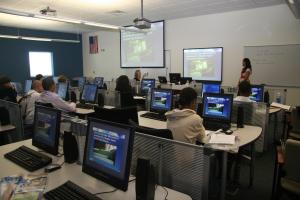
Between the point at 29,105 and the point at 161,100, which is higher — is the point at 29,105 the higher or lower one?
the lower one

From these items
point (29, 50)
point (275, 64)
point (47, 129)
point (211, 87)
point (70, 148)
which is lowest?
point (70, 148)

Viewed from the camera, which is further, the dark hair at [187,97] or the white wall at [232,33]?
the white wall at [232,33]

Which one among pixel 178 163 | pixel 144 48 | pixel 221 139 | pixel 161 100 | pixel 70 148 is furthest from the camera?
pixel 144 48

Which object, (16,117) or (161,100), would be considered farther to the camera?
(161,100)

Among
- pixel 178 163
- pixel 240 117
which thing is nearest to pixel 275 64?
pixel 240 117

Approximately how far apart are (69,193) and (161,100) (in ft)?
8.89

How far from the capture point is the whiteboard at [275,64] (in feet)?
20.5

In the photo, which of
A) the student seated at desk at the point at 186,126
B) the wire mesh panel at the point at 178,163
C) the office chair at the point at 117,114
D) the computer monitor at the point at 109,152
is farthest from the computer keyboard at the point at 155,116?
the computer monitor at the point at 109,152

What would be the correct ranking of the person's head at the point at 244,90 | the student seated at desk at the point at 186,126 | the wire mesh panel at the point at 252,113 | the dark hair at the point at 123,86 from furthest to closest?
the dark hair at the point at 123,86 < the person's head at the point at 244,90 < the wire mesh panel at the point at 252,113 < the student seated at desk at the point at 186,126

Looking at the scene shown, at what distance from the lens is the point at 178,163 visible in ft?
5.40

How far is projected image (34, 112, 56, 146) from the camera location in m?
2.12

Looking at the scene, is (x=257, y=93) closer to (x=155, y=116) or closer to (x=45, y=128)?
(x=155, y=116)

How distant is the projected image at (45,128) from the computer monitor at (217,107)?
2023mm

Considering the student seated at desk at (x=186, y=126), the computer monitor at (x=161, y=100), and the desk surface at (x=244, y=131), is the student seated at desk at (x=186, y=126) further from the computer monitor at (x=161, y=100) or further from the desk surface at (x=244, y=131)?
the computer monitor at (x=161, y=100)
